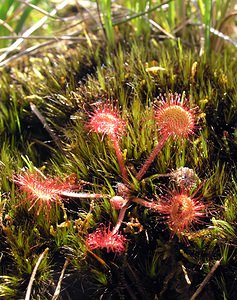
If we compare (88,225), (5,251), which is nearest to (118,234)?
(88,225)

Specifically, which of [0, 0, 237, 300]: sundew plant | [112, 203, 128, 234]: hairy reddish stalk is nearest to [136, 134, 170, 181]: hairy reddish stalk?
[0, 0, 237, 300]: sundew plant

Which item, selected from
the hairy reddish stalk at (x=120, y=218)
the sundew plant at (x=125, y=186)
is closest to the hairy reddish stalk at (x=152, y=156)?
the sundew plant at (x=125, y=186)

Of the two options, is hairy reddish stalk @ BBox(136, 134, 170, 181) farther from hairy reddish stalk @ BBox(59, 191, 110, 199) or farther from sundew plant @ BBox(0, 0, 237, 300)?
hairy reddish stalk @ BBox(59, 191, 110, 199)

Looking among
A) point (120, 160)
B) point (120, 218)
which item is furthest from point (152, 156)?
point (120, 218)

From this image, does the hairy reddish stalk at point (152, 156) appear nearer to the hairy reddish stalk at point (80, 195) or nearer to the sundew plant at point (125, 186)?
the sundew plant at point (125, 186)

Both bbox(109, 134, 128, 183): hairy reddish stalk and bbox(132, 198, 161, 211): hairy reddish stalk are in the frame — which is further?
bbox(109, 134, 128, 183): hairy reddish stalk

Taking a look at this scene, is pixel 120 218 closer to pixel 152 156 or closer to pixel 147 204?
pixel 147 204

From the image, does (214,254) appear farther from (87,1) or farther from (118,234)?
(87,1)
